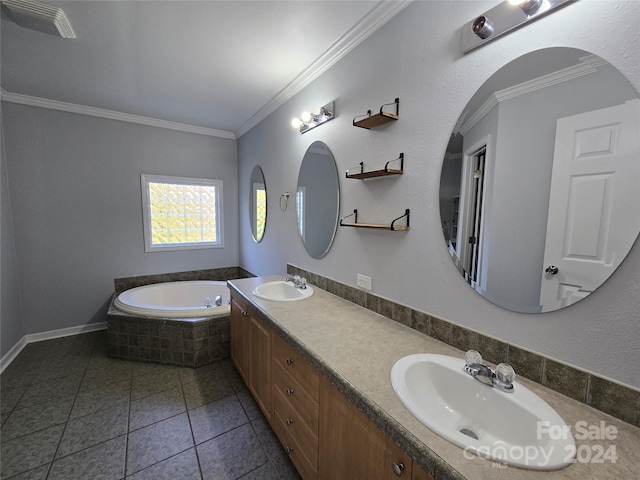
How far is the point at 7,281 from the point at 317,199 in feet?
10.3

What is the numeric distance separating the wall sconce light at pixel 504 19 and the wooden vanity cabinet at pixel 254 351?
5.76ft

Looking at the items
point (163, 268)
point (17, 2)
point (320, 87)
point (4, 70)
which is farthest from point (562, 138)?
point (163, 268)

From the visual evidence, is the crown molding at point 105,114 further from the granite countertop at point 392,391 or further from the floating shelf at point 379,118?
the granite countertop at point 392,391

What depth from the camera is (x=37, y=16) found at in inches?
61.5

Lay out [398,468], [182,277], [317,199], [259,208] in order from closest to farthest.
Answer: [398,468] → [317,199] → [259,208] → [182,277]

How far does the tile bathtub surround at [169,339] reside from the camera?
8.23 ft

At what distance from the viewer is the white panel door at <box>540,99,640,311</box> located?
785 millimetres

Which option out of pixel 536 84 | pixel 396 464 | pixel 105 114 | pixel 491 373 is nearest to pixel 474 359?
pixel 491 373

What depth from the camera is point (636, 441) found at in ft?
2.39

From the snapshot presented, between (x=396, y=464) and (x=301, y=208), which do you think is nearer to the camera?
(x=396, y=464)

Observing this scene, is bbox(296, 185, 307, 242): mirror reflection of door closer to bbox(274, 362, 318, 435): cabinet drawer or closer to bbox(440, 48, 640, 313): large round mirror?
bbox(274, 362, 318, 435): cabinet drawer

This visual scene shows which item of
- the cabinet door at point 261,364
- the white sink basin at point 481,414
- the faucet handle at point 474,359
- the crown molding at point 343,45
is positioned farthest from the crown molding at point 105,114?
the faucet handle at point 474,359

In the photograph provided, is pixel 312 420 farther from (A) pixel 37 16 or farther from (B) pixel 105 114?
(B) pixel 105 114

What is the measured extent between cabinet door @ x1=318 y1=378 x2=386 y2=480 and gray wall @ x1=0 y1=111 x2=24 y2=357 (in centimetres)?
323
